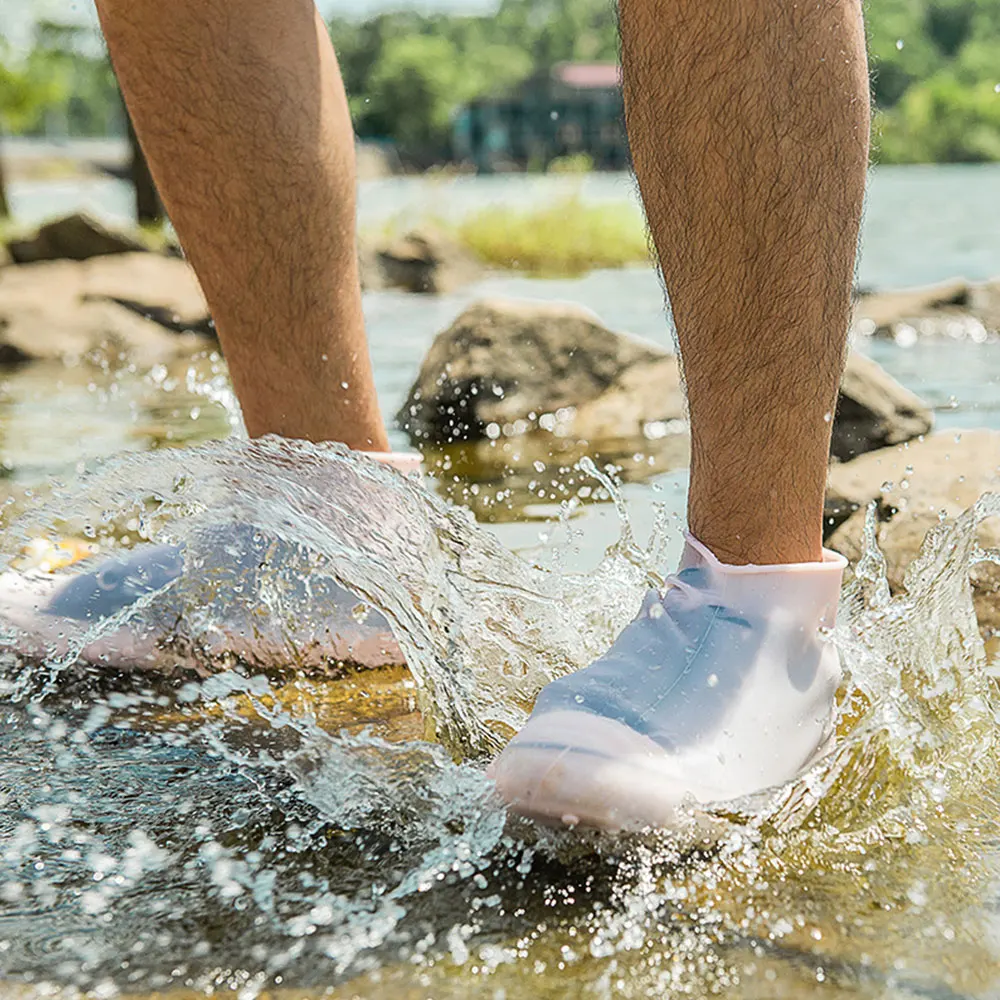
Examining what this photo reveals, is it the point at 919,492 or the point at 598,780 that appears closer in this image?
the point at 598,780

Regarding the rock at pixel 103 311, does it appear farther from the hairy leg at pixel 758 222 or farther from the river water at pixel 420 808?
the hairy leg at pixel 758 222

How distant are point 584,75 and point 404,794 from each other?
81.2m

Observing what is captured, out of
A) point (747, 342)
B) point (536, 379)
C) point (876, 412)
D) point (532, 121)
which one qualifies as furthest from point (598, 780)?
point (532, 121)

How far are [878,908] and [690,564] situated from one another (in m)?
0.36

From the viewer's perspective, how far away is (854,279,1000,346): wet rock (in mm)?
6055

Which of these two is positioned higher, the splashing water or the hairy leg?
the hairy leg

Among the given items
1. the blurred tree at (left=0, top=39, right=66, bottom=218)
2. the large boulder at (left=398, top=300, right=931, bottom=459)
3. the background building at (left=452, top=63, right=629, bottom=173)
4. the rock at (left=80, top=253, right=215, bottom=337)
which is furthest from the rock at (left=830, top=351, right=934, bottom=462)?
the background building at (left=452, top=63, right=629, bottom=173)

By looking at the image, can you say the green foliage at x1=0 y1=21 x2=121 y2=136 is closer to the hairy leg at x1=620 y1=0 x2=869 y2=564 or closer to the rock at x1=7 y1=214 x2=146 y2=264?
the rock at x1=7 y1=214 x2=146 y2=264

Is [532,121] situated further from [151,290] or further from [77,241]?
[151,290]

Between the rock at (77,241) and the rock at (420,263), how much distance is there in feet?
5.85

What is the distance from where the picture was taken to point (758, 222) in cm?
120

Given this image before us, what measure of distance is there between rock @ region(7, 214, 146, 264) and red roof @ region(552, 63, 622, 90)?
216 ft

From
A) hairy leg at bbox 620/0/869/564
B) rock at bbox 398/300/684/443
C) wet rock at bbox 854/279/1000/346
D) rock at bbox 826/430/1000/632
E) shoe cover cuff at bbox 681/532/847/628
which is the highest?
hairy leg at bbox 620/0/869/564

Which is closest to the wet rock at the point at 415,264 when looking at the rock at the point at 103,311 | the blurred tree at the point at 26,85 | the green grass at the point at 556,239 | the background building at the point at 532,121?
the green grass at the point at 556,239
